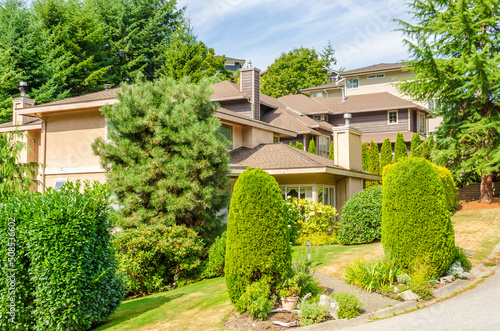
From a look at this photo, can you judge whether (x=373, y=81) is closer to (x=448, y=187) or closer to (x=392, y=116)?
(x=392, y=116)

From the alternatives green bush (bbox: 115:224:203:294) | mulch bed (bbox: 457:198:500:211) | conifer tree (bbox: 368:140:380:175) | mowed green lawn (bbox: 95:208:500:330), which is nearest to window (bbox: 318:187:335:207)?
mowed green lawn (bbox: 95:208:500:330)

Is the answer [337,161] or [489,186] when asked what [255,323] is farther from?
[489,186]

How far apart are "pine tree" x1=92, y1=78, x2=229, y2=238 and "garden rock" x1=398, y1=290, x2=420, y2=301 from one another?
722 centimetres

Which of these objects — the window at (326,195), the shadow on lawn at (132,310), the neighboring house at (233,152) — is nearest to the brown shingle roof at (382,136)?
the neighboring house at (233,152)

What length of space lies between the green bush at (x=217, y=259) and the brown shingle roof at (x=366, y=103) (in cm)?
3132

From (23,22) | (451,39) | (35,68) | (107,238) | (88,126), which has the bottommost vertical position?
(107,238)

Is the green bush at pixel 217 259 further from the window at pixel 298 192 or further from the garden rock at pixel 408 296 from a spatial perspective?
the window at pixel 298 192

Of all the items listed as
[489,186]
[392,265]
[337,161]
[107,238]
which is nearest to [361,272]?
[392,265]

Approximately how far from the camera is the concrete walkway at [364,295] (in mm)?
8266

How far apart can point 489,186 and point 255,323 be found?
1906 centimetres

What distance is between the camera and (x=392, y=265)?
936 centimetres

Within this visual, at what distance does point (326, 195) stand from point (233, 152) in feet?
15.8

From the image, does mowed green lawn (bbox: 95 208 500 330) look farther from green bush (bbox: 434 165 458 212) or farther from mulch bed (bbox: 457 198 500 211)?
mulch bed (bbox: 457 198 500 211)

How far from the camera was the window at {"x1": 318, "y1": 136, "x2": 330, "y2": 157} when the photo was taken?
121 ft
